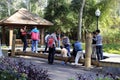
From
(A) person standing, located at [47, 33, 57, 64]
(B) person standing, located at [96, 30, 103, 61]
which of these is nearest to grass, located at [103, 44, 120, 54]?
(B) person standing, located at [96, 30, 103, 61]

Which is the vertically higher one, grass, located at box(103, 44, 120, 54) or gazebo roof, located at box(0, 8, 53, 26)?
gazebo roof, located at box(0, 8, 53, 26)

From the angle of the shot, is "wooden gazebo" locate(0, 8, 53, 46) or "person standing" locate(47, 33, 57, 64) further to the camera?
"wooden gazebo" locate(0, 8, 53, 46)

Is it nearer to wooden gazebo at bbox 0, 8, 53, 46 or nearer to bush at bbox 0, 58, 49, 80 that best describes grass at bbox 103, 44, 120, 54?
wooden gazebo at bbox 0, 8, 53, 46

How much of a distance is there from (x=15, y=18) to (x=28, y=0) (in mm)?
35378

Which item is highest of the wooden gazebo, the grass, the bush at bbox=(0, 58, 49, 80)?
the wooden gazebo

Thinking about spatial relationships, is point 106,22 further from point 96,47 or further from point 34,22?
point 96,47

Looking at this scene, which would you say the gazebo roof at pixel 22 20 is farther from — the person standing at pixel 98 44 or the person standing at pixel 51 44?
the person standing at pixel 98 44

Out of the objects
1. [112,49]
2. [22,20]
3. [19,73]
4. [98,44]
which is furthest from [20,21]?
[19,73]

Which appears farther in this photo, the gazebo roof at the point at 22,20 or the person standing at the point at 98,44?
the gazebo roof at the point at 22,20

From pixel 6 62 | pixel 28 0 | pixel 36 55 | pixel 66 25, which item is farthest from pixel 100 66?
pixel 28 0

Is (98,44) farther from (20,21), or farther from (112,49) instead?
(20,21)

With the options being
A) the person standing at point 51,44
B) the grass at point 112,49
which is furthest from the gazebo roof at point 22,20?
the person standing at point 51,44

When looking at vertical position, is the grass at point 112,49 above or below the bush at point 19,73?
below

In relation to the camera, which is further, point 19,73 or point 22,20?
point 22,20
